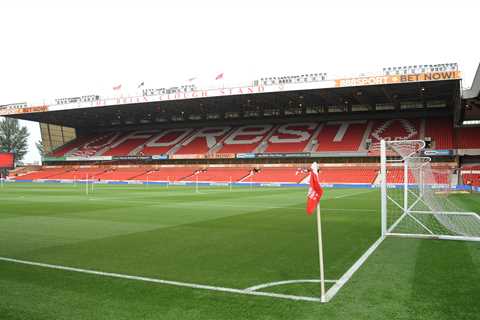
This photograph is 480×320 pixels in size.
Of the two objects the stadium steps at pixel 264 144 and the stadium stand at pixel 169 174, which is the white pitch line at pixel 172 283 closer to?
the stadium stand at pixel 169 174

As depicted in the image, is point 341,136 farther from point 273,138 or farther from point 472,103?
point 472,103

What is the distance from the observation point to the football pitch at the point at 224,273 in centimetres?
504

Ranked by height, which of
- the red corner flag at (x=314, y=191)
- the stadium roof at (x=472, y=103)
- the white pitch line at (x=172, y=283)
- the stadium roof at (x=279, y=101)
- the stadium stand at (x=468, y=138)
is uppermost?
the stadium roof at (x=279, y=101)

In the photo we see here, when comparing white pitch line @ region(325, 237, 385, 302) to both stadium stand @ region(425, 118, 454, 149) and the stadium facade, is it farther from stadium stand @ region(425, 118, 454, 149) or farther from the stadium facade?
stadium stand @ region(425, 118, 454, 149)

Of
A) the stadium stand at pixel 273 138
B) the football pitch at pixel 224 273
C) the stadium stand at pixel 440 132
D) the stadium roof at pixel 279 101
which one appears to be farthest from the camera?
the stadium stand at pixel 273 138

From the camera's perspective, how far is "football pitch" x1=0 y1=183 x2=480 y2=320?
504cm

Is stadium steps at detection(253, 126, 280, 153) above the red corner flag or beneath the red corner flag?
beneath

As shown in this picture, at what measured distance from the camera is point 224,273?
22.8 feet

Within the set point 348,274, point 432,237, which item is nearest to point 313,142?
point 432,237

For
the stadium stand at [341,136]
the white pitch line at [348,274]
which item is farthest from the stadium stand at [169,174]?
A: the white pitch line at [348,274]

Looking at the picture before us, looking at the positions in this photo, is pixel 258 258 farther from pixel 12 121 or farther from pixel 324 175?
pixel 12 121

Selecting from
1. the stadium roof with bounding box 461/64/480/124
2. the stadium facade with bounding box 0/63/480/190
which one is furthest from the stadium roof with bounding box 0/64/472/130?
the stadium roof with bounding box 461/64/480/124

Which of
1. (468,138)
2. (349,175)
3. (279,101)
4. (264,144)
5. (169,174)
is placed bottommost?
(349,175)

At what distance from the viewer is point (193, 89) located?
47.9 meters
